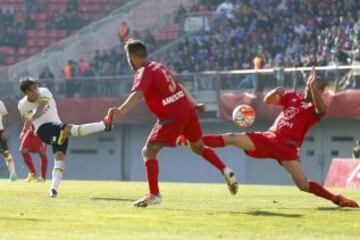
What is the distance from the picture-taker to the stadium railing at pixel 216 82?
113 feet

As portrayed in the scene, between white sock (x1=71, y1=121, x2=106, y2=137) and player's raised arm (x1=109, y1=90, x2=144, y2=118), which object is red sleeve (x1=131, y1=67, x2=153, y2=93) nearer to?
player's raised arm (x1=109, y1=90, x2=144, y2=118)

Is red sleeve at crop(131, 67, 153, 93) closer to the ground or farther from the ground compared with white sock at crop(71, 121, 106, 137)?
farther from the ground

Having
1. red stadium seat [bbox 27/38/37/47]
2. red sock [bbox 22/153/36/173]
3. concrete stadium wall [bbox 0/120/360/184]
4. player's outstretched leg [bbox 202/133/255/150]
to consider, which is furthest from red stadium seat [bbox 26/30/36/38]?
player's outstretched leg [bbox 202/133/255/150]

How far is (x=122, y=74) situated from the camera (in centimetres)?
4100

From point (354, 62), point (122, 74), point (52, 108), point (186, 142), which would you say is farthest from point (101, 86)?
point (186, 142)

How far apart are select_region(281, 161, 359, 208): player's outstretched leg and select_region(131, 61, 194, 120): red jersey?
1.79 metres

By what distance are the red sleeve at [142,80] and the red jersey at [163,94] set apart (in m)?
0.02

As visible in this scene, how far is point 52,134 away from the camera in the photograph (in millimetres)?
19469

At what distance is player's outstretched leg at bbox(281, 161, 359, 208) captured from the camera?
1510cm

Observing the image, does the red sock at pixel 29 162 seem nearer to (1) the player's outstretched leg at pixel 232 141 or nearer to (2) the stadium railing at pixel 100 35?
(2) the stadium railing at pixel 100 35

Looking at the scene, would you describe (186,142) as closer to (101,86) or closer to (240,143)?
(240,143)

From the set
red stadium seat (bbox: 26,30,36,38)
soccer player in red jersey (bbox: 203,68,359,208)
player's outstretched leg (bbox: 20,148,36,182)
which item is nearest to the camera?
soccer player in red jersey (bbox: 203,68,359,208)

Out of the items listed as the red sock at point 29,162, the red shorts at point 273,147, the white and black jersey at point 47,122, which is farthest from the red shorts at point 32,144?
the red shorts at point 273,147

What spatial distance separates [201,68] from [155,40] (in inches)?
162
